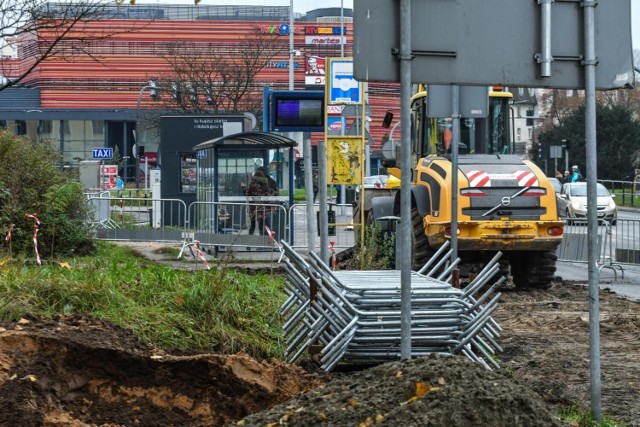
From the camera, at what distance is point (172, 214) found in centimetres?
2891

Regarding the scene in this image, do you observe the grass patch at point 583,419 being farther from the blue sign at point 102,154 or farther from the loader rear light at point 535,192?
the blue sign at point 102,154

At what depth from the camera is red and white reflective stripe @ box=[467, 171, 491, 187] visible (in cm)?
1803

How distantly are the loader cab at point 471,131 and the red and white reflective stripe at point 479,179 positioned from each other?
98cm

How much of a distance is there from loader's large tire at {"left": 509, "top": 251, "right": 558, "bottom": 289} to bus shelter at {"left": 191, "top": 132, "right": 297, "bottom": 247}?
603 cm

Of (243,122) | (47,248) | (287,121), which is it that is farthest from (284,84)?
(287,121)

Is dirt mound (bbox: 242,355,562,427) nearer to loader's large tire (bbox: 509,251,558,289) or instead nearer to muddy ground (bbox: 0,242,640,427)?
muddy ground (bbox: 0,242,640,427)

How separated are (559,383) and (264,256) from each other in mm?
15364

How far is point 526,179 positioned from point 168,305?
977cm

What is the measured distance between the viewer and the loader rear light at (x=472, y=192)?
18.0 m

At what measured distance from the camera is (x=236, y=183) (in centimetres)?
2770

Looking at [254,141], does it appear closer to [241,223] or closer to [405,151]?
[241,223]

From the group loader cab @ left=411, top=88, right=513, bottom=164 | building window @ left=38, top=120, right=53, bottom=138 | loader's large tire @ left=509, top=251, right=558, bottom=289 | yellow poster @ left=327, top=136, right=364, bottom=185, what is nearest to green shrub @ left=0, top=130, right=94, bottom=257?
yellow poster @ left=327, top=136, right=364, bottom=185

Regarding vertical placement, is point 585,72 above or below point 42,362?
above

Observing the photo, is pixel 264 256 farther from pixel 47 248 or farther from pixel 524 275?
pixel 524 275
